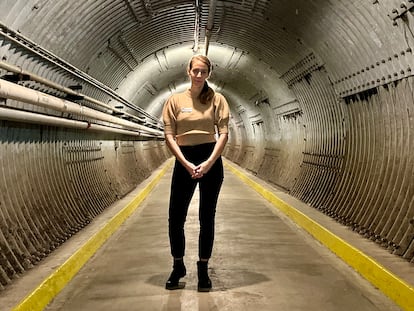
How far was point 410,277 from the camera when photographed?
4.48 meters

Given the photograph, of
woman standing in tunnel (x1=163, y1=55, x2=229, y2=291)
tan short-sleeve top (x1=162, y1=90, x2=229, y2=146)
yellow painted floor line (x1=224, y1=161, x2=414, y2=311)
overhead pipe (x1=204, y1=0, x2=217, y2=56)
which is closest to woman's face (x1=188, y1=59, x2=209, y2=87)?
woman standing in tunnel (x1=163, y1=55, x2=229, y2=291)

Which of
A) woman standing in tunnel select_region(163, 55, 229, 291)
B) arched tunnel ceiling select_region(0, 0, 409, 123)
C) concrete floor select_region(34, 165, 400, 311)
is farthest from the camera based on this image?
arched tunnel ceiling select_region(0, 0, 409, 123)

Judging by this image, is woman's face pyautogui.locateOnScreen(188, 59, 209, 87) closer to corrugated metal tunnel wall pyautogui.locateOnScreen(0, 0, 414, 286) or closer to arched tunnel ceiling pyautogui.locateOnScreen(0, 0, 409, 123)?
corrugated metal tunnel wall pyautogui.locateOnScreen(0, 0, 414, 286)

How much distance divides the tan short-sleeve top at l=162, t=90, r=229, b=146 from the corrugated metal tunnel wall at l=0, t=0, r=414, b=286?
1358 millimetres

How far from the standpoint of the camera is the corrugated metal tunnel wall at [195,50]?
17.7 ft

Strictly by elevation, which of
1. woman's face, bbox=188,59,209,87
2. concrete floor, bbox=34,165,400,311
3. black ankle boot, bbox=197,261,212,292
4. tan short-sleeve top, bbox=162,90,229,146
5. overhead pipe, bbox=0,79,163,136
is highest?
woman's face, bbox=188,59,209,87

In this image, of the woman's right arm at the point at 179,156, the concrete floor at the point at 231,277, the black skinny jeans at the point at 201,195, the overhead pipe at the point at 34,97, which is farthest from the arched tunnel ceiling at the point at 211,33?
the concrete floor at the point at 231,277

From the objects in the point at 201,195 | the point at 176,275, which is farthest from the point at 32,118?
the point at 176,275

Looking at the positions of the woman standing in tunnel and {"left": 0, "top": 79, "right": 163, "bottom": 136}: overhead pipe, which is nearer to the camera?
{"left": 0, "top": 79, "right": 163, "bottom": 136}: overhead pipe

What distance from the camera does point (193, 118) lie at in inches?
173

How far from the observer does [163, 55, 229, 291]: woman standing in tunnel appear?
14.4 ft

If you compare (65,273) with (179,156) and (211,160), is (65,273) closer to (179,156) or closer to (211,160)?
(179,156)

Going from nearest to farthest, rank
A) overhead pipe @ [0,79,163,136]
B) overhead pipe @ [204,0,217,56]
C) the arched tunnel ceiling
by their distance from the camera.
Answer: overhead pipe @ [0,79,163,136]
the arched tunnel ceiling
overhead pipe @ [204,0,217,56]

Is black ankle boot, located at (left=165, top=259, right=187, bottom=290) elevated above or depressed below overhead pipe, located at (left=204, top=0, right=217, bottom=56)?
below
